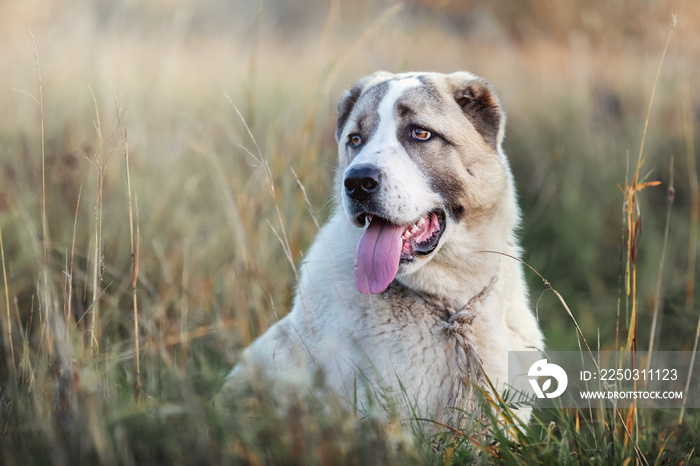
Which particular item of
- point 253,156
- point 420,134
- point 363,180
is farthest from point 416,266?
point 253,156

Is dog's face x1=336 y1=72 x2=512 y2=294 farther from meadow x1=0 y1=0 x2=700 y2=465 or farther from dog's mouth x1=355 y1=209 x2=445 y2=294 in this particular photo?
meadow x1=0 y1=0 x2=700 y2=465

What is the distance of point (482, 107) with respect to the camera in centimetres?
305

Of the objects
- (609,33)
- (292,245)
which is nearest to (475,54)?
(609,33)

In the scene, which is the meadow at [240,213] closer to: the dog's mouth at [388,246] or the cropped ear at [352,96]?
the dog's mouth at [388,246]

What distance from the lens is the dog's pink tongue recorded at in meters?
2.60

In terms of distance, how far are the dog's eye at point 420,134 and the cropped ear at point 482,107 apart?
Answer: 275mm

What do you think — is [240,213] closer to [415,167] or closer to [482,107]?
[415,167]

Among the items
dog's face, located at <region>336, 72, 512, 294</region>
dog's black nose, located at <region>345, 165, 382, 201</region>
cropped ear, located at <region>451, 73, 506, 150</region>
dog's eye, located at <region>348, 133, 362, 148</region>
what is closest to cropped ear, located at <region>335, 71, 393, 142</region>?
dog's face, located at <region>336, 72, 512, 294</region>

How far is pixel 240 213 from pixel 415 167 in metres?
1.59

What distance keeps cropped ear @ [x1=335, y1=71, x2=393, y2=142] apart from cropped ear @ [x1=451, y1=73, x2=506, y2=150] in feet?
1.33

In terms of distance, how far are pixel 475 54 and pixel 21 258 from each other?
6.65m

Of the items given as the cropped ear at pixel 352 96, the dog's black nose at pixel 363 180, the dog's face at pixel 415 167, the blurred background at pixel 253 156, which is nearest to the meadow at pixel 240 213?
the blurred background at pixel 253 156

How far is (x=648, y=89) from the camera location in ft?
23.1

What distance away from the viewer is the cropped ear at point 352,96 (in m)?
3.22
